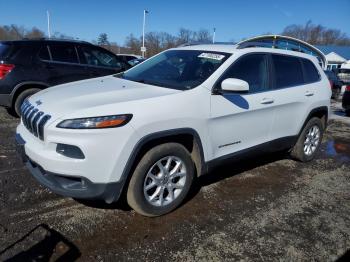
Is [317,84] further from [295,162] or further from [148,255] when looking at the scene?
[148,255]

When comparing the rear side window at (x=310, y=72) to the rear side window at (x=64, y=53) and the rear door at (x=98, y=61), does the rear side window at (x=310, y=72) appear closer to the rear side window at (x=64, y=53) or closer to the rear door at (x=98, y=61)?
the rear door at (x=98, y=61)

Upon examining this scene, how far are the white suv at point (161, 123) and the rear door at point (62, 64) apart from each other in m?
3.25

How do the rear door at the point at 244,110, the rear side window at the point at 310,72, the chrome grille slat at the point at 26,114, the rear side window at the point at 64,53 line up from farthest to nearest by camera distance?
the rear side window at the point at 64,53 → the rear side window at the point at 310,72 → the rear door at the point at 244,110 → the chrome grille slat at the point at 26,114

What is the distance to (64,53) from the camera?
7.65 metres

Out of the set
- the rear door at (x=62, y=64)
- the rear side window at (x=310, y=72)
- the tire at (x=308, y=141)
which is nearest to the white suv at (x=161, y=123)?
the rear side window at (x=310, y=72)

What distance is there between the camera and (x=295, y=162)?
594 cm

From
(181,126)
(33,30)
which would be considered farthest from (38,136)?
(33,30)

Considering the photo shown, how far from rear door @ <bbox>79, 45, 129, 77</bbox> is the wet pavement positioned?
3545mm

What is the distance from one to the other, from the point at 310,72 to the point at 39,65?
5316mm

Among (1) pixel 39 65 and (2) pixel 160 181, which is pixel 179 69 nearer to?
Answer: (2) pixel 160 181

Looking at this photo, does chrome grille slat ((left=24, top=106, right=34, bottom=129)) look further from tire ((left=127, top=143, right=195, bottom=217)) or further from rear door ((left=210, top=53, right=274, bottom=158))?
rear door ((left=210, top=53, right=274, bottom=158))

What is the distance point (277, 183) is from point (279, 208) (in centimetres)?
86

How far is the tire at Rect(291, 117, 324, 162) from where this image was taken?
5.61m

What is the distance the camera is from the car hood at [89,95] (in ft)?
10.6
